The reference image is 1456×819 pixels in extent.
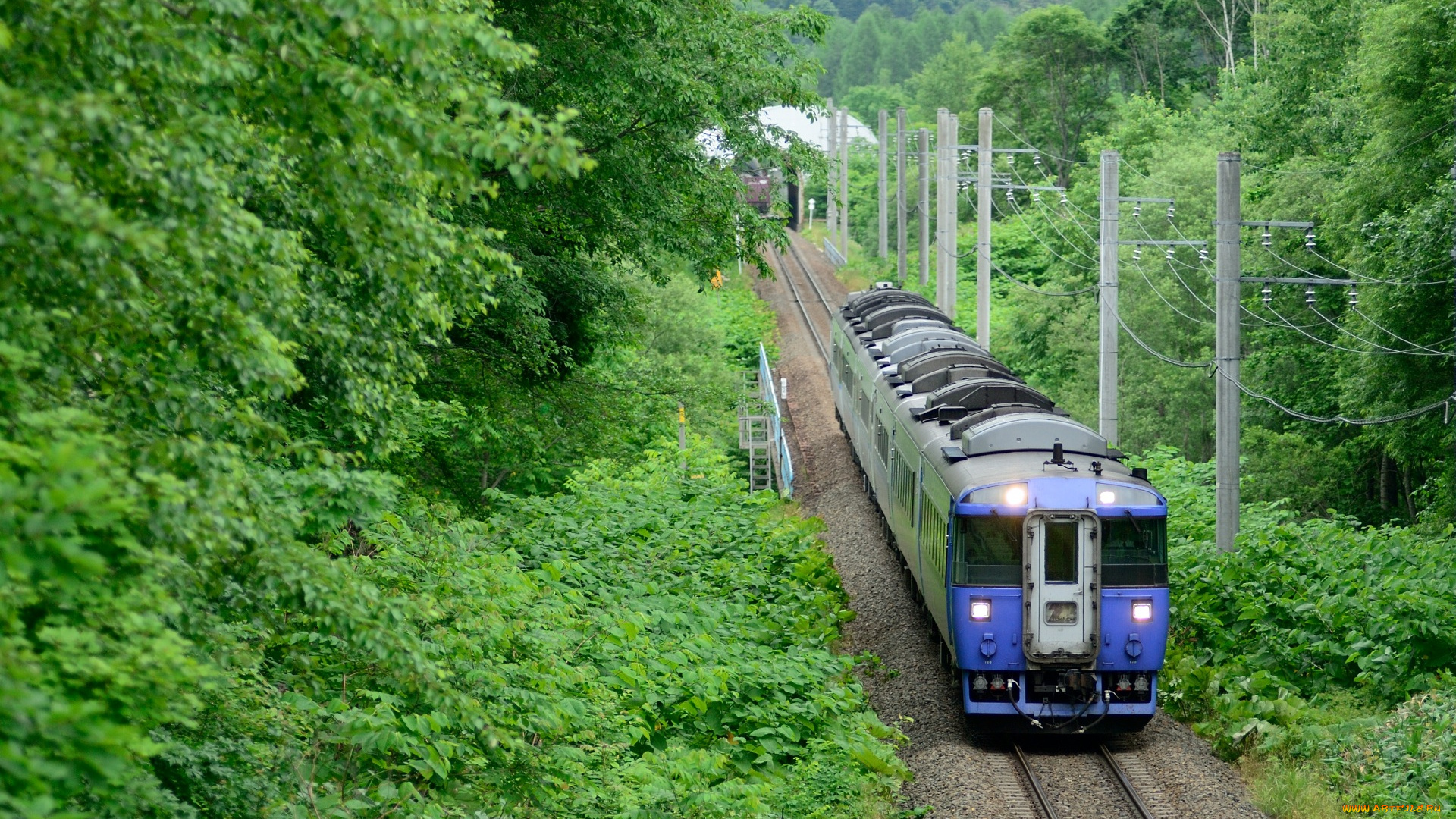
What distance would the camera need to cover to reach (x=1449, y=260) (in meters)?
20.9

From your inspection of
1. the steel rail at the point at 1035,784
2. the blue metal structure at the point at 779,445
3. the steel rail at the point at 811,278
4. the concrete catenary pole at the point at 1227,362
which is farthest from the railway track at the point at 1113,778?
the steel rail at the point at 811,278

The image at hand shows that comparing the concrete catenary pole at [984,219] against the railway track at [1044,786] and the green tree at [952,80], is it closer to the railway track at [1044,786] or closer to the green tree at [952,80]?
the railway track at [1044,786]

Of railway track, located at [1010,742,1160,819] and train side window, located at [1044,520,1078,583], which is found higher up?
train side window, located at [1044,520,1078,583]

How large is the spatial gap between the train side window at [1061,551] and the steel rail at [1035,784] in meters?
1.80

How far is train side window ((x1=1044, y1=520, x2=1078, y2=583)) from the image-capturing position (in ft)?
42.0

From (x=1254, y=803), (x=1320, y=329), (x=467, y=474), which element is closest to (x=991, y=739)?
(x=1254, y=803)

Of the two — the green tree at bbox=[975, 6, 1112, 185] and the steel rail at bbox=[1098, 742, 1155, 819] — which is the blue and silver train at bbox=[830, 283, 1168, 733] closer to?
the steel rail at bbox=[1098, 742, 1155, 819]

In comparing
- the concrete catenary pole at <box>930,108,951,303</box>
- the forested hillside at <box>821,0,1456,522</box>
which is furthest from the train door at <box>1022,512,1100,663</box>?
the concrete catenary pole at <box>930,108,951,303</box>

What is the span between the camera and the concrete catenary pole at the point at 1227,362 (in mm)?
17500

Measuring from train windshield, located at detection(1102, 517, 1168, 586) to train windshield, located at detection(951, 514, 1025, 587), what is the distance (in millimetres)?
840

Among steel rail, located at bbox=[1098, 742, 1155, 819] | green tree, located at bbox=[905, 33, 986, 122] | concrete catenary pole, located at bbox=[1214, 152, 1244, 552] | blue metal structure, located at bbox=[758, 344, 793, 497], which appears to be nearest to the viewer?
steel rail, located at bbox=[1098, 742, 1155, 819]

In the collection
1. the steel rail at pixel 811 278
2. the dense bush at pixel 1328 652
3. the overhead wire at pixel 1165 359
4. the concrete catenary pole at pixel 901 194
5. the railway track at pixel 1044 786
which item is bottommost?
the railway track at pixel 1044 786

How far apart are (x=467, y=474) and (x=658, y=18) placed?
790cm

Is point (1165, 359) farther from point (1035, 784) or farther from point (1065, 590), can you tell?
point (1035, 784)
